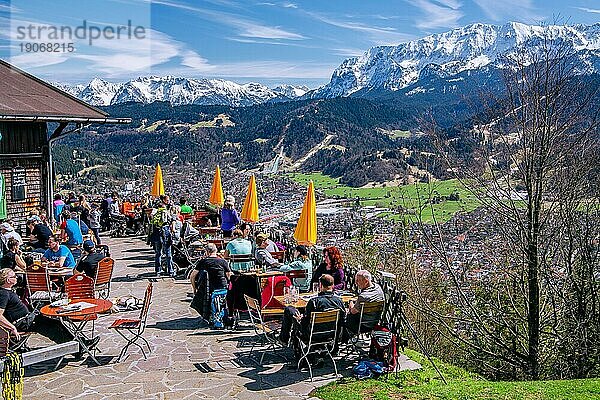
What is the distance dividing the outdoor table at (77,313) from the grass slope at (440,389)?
3.16 metres

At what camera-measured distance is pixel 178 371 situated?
835cm

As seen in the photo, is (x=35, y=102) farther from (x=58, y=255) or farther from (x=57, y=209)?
(x=58, y=255)

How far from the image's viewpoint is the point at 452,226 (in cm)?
1488

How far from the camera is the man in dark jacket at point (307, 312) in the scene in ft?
27.5

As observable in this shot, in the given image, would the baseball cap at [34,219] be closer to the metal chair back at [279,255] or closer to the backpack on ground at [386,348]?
the metal chair back at [279,255]

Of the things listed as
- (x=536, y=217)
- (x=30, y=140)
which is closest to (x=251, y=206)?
(x=30, y=140)

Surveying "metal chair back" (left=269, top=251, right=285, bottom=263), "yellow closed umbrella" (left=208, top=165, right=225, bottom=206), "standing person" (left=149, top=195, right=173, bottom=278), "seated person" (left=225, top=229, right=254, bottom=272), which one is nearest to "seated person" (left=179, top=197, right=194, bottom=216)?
"yellow closed umbrella" (left=208, top=165, right=225, bottom=206)

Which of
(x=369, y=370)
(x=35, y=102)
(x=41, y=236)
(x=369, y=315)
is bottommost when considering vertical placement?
(x=369, y=370)

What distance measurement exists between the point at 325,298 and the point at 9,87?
13613 mm

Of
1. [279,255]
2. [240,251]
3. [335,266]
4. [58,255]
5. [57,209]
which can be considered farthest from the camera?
[57,209]

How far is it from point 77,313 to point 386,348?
403 cm

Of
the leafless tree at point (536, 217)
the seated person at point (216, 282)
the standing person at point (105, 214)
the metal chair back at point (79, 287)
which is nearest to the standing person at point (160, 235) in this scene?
the seated person at point (216, 282)

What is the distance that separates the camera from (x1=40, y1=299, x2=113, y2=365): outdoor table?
27.4ft

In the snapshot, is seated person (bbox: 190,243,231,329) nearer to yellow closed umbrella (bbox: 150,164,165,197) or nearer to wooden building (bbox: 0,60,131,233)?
wooden building (bbox: 0,60,131,233)
